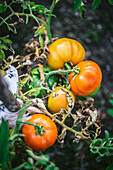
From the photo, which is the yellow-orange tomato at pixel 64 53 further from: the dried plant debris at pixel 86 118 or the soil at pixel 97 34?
the soil at pixel 97 34

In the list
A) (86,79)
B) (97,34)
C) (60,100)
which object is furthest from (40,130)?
(97,34)

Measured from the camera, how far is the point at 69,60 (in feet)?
3.22

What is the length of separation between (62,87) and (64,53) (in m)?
0.17

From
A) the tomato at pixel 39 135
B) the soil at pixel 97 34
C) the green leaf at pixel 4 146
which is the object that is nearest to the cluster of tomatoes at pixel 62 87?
the tomato at pixel 39 135

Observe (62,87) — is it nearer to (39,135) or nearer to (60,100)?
(60,100)

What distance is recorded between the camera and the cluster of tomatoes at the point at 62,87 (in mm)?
772

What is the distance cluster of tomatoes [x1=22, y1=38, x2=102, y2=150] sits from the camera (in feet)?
2.53

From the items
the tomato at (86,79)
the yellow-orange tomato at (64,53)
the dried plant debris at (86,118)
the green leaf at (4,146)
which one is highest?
the yellow-orange tomato at (64,53)

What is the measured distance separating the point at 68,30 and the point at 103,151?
56.9 inches

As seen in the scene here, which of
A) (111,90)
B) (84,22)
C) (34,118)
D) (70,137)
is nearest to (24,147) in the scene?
(34,118)

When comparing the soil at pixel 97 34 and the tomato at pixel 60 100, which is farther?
the soil at pixel 97 34

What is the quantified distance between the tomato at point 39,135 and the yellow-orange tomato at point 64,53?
1.04 ft

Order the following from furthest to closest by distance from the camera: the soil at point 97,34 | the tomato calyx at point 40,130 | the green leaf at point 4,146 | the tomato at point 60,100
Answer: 1. the soil at point 97,34
2. the tomato at point 60,100
3. the tomato calyx at point 40,130
4. the green leaf at point 4,146

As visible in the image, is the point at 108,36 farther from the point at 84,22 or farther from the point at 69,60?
the point at 69,60
